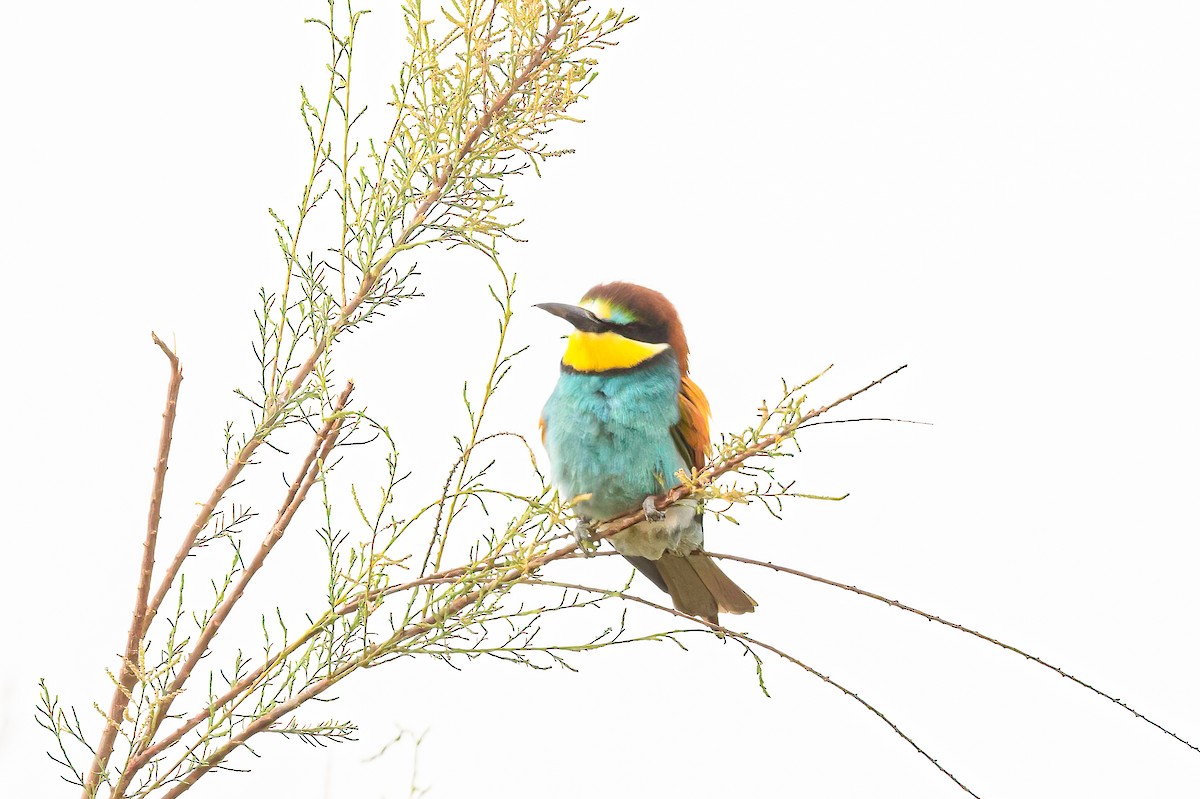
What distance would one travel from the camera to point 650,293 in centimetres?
182

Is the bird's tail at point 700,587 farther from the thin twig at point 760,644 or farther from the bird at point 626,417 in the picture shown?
the thin twig at point 760,644

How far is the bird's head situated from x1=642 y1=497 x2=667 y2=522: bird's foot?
237 mm

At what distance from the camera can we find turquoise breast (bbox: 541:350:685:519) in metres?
1.77

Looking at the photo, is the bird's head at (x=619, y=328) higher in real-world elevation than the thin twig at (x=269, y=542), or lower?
higher

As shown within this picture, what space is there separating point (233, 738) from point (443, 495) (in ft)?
1.05

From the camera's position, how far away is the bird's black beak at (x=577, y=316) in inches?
68.2

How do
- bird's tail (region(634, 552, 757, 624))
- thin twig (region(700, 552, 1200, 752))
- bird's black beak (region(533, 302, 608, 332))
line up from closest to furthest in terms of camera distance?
1. thin twig (region(700, 552, 1200, 752))
2. bird's black beak (region(533, 302, 608, 332))
3. bird's tail (region(634, 552, 757, 624))

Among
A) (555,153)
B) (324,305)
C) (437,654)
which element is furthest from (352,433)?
(555,153)

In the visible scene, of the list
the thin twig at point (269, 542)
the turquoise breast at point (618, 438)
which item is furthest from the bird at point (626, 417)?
the thin twig at point (269, 542)

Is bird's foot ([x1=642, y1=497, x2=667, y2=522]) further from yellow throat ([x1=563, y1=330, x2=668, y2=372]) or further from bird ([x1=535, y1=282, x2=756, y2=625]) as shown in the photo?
yellow throat ([x1=563, y1=330, x2=668, y2=372])

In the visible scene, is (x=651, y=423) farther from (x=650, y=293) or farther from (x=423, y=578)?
(x=423, y=578)

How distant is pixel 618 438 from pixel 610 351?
0.47ft

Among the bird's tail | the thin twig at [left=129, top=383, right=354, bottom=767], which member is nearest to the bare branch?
the thin twig at [left=129, top=383, right=354, bottom=767]

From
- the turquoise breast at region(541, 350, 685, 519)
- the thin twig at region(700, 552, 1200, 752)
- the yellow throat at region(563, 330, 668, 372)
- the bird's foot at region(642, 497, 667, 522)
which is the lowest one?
the thin twig at region(700, 552, 1200, 752)
